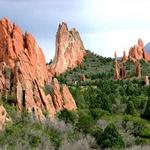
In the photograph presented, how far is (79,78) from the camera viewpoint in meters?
137

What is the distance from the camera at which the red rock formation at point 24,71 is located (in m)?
64.0

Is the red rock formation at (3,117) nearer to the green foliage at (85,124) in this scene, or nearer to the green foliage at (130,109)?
the green foliage at (85,124)

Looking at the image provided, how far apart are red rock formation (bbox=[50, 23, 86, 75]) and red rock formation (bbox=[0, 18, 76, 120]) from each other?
226 ft

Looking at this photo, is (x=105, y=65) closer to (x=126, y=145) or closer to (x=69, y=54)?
(x=69, y=54)

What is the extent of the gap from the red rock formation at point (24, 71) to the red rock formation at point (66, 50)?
68.8 metres

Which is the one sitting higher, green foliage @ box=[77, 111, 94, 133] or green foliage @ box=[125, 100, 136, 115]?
green foliage @ box=[125, 100, 136, 115]

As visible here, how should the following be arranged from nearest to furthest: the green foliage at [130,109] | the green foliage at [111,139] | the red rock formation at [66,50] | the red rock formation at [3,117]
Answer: the red rock formation at [3,117]
the green foliage at [111,139]
the green foliage at [130,109]
the red rock formation at [66,50]

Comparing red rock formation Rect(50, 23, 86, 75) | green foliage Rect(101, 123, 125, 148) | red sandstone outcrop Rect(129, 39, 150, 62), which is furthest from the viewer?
red sandstone outcrop Rect(129, 39, 150, 62)

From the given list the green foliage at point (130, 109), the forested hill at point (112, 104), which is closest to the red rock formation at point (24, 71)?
the forested hill at point (112, 104)

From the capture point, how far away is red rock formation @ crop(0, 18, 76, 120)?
64.0 metres

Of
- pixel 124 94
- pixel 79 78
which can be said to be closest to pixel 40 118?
pixel 124 94

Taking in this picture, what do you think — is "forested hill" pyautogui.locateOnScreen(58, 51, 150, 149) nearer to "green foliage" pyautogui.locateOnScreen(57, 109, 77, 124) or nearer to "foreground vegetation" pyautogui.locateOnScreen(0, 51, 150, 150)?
"foreground vegetation" pyautogui.locateOnScreen(0, 51, 150, 150)

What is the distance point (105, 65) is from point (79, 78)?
79.1ft

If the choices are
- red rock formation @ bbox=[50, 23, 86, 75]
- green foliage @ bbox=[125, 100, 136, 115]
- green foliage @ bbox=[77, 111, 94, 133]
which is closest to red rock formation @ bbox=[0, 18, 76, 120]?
green foliage @ bbox=[77, 111, 94, 133]
